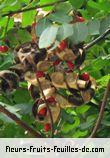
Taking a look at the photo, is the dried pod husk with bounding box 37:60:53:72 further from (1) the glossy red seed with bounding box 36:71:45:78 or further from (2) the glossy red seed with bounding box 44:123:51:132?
(2) the glossy red seed with bounding box 44:123:51:132

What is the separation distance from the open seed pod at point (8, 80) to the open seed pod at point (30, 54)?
6 centimetres

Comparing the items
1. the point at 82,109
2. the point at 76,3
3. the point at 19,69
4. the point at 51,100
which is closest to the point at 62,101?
the point at 51,100

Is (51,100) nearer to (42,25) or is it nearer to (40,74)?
(40,74)

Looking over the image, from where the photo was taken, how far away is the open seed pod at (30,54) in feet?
3.24

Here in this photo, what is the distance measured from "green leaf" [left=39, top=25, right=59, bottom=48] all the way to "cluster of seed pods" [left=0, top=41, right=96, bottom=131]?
0.09 feet

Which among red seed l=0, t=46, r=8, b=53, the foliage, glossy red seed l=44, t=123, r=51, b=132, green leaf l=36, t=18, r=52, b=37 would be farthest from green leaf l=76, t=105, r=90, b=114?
green leaf l=36, t=18, r=52, b=37

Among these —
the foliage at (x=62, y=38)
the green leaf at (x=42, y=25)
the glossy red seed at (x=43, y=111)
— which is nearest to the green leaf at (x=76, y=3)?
the foliage at (x=62, y=38)

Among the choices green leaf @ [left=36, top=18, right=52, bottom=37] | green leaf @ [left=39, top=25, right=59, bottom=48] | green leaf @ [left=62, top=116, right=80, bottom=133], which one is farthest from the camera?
green leaf @ [left=62, top=116, right=80, bottom=133]

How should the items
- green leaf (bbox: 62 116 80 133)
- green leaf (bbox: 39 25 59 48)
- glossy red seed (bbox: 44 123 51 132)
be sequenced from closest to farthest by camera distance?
green leaf (bbox: 39 25 59 48) → glossy red seed (bbox: 44 123 51 132) → green leaf (bbox: 62 116 80 133)

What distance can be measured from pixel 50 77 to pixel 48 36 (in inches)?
4.9

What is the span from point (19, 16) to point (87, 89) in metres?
0.39

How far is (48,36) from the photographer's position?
978 mm

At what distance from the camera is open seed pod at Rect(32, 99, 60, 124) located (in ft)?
3.59

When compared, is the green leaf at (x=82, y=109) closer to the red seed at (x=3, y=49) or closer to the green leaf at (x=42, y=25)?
the red seed at (x=3, y=49)
